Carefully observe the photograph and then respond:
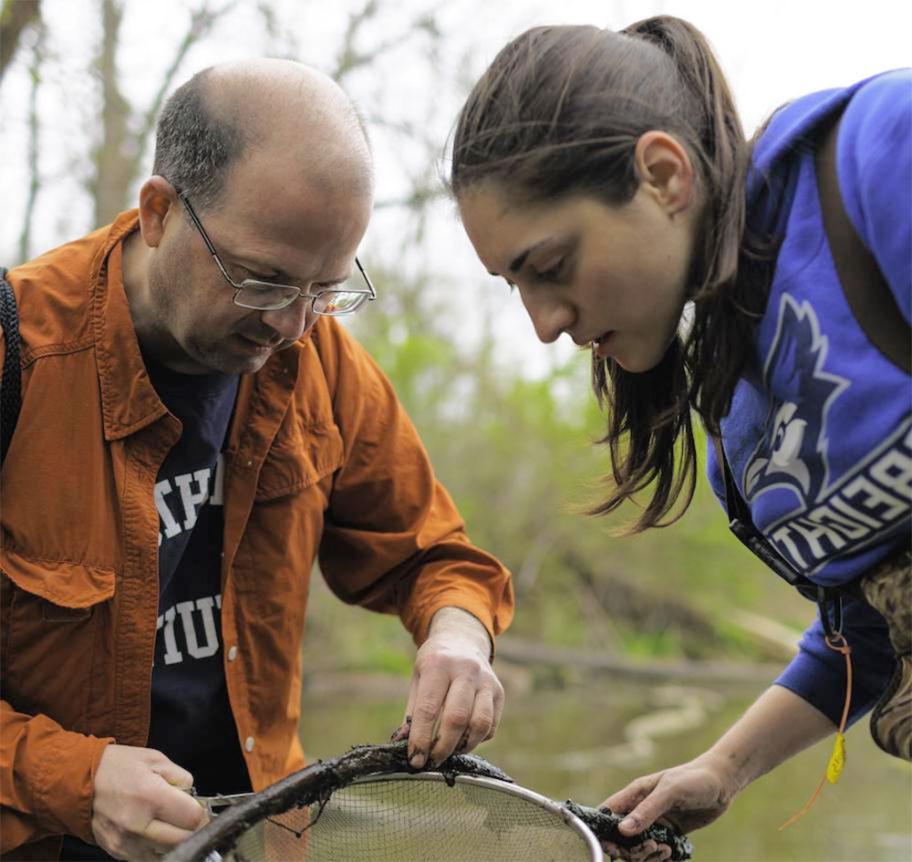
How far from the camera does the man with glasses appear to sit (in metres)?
2.11

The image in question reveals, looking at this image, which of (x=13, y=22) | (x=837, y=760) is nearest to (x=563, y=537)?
(x=13, y=22)

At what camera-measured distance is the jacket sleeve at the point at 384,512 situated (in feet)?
8.54

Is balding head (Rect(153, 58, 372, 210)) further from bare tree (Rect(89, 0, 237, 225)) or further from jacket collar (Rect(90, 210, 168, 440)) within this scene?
bare tree (Rect(89, 0, 237, 225))

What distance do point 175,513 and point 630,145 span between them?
119 cm

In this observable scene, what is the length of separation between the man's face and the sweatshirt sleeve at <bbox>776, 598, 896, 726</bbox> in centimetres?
108

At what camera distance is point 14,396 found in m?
2.12

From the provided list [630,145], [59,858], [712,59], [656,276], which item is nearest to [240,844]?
[59,858]

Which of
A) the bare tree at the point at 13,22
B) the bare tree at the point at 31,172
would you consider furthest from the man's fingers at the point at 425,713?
the bare tree at the point at 31,172

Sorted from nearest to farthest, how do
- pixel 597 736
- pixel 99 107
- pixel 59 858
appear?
pixel 59 858 → pixel 99 107 → pixel 597 736

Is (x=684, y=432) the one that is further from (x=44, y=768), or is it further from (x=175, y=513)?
(x=44, y=768)

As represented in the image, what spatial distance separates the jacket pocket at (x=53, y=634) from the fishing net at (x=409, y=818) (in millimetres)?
389

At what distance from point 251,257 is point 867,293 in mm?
1112

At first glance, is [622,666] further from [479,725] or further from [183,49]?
[479,725]

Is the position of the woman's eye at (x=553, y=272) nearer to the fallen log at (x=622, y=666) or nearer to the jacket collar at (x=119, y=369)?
the jacket collar at (x=119, y=369)
